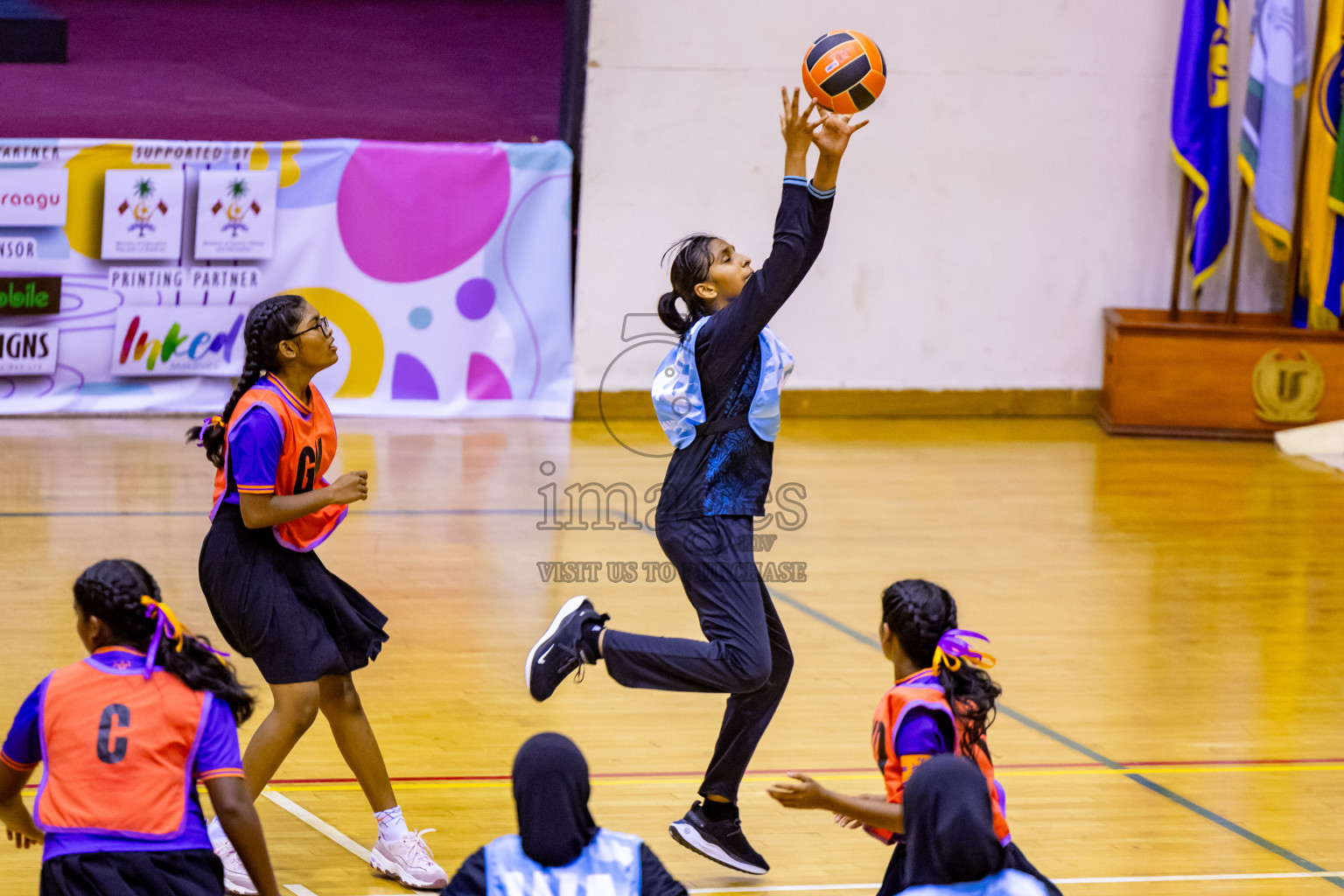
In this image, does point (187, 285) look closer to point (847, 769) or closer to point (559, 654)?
point (847, 769)

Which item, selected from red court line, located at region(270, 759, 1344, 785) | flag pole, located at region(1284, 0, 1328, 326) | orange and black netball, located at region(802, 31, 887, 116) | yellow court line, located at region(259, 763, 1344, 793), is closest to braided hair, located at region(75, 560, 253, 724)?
yellow court line, located at region(259, 763, 1344, 793)

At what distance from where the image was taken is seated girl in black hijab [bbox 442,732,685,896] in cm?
260

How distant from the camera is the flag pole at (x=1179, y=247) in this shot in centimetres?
1138

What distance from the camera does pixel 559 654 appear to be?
4.45 m

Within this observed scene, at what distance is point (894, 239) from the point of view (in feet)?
37.1

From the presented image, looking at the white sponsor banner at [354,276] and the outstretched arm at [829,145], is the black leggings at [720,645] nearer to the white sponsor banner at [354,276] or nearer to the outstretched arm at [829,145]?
the outstretched arm at [829,145]

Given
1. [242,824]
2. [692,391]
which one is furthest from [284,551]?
[242,824]

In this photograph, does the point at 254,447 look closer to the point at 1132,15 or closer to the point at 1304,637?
the point at 1304,637

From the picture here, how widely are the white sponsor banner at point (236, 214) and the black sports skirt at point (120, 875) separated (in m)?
7.76

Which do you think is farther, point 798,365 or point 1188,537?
point 798,365

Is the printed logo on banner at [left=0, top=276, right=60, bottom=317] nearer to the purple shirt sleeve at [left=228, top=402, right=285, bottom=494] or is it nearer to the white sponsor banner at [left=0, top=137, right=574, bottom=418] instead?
the white sponsor banner at [left=0, top=137, right=574, bottom=418]

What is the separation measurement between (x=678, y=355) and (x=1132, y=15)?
8.10 m

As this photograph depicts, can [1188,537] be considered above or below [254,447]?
below

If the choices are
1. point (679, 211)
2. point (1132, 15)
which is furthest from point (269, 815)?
point (1132, 15)
